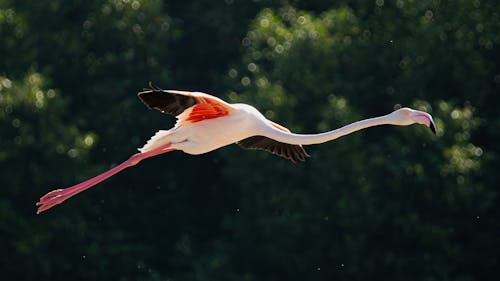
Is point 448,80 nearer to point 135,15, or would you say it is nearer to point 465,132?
point 465,132

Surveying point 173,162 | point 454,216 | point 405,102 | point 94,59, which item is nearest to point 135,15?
point 94,59

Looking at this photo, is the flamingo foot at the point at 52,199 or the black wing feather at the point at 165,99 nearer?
the black wing feather at the point at 165,99

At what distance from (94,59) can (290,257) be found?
5003mm

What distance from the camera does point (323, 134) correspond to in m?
10.5

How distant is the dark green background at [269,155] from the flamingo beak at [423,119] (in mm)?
8766

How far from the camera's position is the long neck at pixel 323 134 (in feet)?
34.6

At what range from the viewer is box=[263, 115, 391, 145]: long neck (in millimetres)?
10539

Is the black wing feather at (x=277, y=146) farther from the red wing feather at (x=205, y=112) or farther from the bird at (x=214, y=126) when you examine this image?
the red wing feather at (x=205, y=112)

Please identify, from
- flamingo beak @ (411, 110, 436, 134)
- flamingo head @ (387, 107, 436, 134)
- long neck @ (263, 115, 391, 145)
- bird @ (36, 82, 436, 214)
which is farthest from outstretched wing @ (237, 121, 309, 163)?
flamingo beak @ (411, 110, 436, 134)

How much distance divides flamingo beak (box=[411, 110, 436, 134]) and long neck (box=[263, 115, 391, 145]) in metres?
0.25

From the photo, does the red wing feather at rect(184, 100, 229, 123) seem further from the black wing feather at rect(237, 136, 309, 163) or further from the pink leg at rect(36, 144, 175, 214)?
the black wing feather at rect(237, 136, 309, 163)

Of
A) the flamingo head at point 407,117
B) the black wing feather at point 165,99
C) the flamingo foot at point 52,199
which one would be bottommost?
the flamingo foot at point 52,199

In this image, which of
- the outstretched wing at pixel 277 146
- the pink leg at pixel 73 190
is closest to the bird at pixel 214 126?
the pink leg at pixel 73 190

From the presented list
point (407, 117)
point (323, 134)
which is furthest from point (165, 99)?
point (407, 117)
